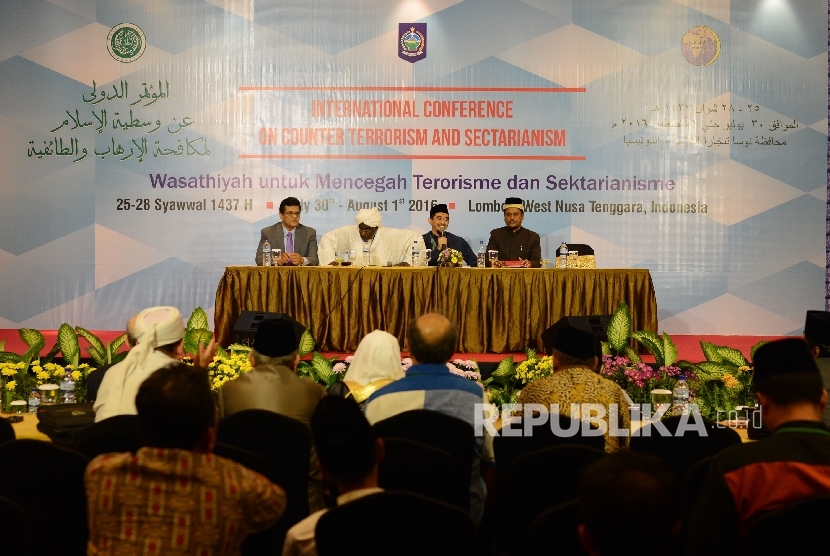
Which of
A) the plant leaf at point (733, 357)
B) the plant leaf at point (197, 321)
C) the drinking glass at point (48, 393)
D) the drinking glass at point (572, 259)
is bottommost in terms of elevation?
the drinking glass at point (48, 393)

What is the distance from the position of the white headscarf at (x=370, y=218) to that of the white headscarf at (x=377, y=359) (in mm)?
4633

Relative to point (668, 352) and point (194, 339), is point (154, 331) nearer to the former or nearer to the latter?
point (194, 339)

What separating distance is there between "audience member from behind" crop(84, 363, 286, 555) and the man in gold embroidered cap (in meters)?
6.45

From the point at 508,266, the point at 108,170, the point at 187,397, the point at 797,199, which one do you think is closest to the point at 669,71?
the point at 797,199

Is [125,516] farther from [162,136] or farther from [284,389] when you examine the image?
[162,136]

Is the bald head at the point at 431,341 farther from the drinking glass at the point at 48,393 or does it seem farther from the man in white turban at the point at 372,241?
the man in white turban at the point at 372,241

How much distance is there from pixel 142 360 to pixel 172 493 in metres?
1.40

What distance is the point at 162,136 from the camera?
8898 millimetres

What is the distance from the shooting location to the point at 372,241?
26.7ft

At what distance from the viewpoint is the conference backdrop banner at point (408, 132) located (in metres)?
8.82

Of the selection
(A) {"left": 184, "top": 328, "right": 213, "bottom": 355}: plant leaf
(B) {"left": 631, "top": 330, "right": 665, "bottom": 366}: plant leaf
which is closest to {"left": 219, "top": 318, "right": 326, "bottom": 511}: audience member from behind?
(A) {"left": 184, "top": 328, "right": 213, "bottom": 355}: plant leaf

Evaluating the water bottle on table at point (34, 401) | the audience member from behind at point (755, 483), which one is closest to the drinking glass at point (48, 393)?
the water bottle on table at point (34, 401)

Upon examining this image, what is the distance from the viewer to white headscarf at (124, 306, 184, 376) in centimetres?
307
